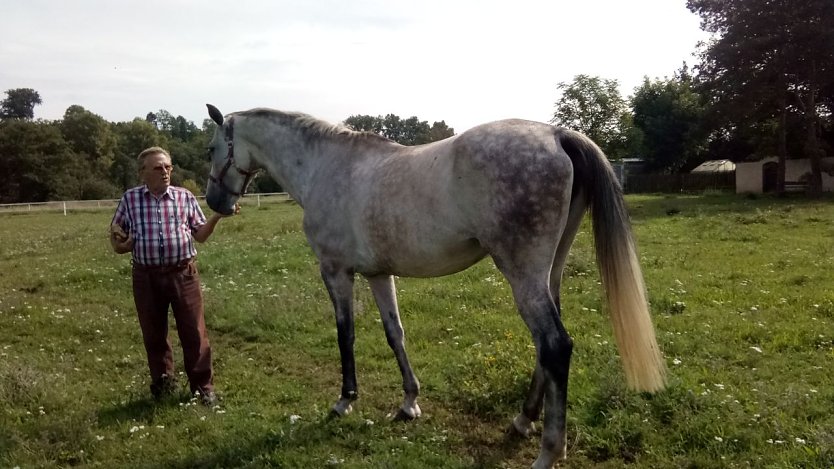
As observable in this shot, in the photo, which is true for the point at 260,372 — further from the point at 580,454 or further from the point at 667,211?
the point at 667,211

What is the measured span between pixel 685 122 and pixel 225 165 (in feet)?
175

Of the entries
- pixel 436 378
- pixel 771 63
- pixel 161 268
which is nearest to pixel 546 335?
pixel 436 378

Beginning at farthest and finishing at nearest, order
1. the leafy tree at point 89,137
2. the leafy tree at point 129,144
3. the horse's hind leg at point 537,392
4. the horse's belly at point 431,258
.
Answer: the leafy tree at point 129,144 → the leafy tree at point 89,137 → the horse's hind leg at point 537,392 → the horse's belly at point 431,258

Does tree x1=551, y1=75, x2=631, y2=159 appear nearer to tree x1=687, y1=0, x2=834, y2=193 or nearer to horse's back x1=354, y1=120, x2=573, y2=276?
tree x1=687, y1=0, x2=834, y2=193

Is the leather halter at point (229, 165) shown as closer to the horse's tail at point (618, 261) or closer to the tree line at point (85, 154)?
the horse's tail at point (618, 261)

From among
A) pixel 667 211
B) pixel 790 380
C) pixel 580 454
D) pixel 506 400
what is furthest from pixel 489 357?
pixel 667 211

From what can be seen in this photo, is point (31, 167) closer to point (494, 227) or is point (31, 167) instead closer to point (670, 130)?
point (670, 130)

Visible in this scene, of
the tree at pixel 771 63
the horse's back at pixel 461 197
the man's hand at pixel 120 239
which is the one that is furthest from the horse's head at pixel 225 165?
the tree at pixel 771 63

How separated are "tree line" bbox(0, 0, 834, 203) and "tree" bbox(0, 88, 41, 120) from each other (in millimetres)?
50380

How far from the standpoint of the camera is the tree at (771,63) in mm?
28453

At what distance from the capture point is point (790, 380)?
197 inches

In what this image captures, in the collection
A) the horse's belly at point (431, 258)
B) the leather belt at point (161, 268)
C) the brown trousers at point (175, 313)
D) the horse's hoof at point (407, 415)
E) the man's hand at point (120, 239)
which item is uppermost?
the man's hand at point (120, 239)

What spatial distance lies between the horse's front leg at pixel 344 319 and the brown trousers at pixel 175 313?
1.38m

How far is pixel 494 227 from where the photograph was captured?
12.3ft
